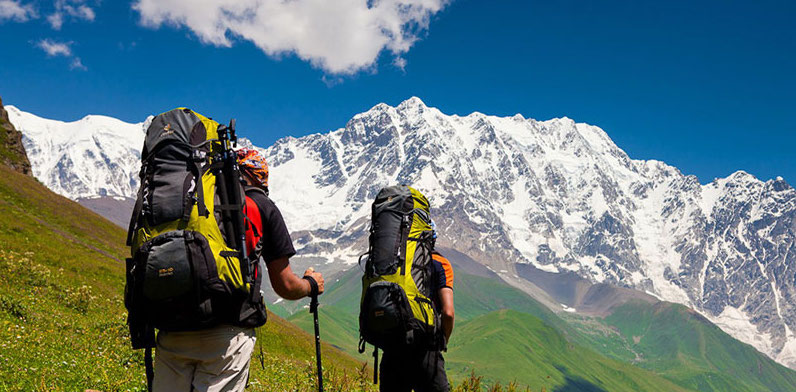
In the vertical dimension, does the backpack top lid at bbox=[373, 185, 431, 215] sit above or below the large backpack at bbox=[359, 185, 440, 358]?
above

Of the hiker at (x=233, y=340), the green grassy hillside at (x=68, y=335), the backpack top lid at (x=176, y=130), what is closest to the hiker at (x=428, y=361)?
the hiker at (x=233, y=340)

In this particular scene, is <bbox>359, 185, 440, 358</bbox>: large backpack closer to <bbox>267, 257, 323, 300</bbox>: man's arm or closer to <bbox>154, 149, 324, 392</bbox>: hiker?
<bbox>267, 257, 323, 300</bbox>: man's arm

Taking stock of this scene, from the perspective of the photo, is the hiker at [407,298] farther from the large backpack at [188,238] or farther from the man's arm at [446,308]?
the large backpack at [188,238]

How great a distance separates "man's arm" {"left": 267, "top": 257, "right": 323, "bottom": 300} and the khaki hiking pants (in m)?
0.68

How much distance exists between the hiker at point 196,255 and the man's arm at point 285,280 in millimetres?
70

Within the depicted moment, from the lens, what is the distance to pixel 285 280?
668 centimetres

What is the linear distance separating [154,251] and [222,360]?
4.54 ft

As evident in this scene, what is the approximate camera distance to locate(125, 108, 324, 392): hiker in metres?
5.71

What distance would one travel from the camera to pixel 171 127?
6211 millimetres

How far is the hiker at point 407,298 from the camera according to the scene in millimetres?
8719

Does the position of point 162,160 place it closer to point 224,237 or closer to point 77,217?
point 224,237

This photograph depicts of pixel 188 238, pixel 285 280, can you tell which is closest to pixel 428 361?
pixel 285 280

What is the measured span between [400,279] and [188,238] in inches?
153

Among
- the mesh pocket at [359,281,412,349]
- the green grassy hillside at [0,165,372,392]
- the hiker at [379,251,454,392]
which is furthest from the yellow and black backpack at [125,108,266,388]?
the green grassy hillside at [0,165,372,392]
